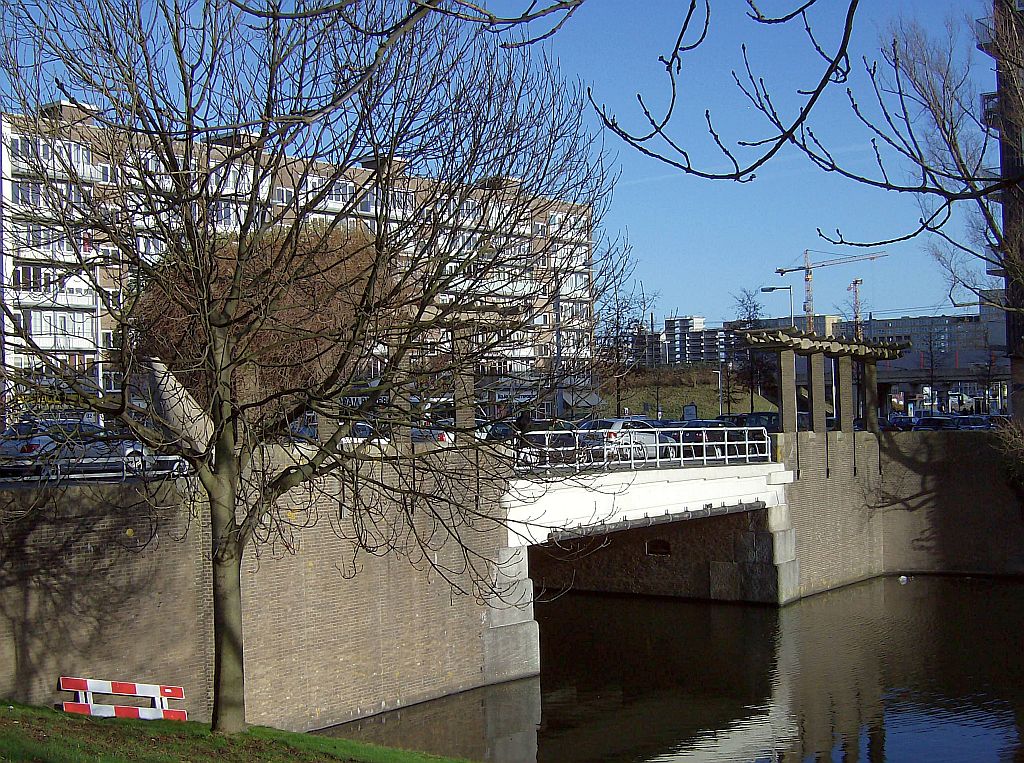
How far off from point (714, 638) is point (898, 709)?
22.4 feet

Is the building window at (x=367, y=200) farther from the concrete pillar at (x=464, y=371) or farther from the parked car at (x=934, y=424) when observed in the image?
the parked car at (x=934, y=424)

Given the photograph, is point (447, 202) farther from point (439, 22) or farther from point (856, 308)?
point (856, 308)

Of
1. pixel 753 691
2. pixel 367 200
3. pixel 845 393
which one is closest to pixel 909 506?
pixel 845 393

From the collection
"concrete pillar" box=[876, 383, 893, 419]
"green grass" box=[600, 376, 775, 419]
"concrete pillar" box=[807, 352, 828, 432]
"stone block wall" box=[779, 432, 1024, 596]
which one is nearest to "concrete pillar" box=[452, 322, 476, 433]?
"stone block wall" box=[779, 432, 1024, 596]

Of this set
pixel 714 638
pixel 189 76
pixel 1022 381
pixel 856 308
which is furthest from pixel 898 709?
pixel 856 308

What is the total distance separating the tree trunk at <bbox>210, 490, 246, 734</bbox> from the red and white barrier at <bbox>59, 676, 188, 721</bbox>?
226cm

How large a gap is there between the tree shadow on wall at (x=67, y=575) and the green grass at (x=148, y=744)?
3.28ft

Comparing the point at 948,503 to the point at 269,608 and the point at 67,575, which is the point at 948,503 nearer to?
the point at 269,608

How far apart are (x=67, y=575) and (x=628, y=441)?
51.7ft

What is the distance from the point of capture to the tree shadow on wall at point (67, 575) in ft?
46.1

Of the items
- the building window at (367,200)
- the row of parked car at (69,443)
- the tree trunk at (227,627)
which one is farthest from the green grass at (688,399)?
the tree trunk at (227,627)

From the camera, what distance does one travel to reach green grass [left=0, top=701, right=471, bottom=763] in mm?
9562

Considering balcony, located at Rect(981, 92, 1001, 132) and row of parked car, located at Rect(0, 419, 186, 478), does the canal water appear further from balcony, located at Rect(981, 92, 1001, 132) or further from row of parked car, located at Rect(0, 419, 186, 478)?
balcony, located at Rect(981, 92, 1001, 132)

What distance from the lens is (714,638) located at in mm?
26391
